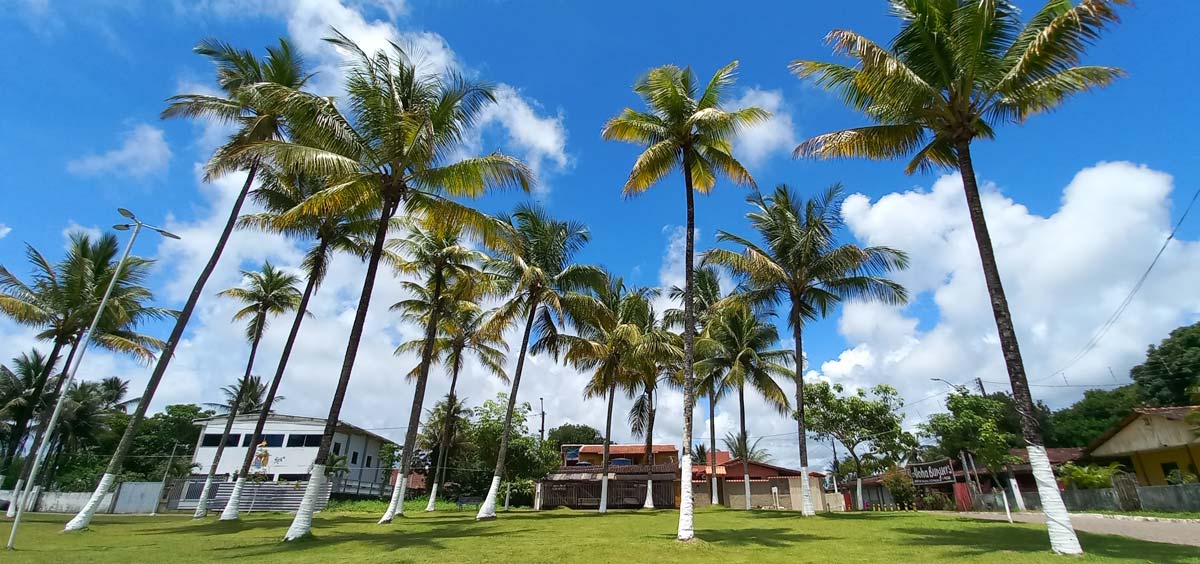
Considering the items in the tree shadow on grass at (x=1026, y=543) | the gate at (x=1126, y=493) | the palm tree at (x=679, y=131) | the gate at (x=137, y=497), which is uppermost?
the palm tree at (x=679, y=131)

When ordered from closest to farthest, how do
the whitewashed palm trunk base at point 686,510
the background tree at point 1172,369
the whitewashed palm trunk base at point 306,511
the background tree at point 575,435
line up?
the whitewashed palm trunk base at point 686,510
the whitewashed palm trunk base at point 306,511
the background tree at point 1172,369
the background tree at point 575,435

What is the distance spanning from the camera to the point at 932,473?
35.3m

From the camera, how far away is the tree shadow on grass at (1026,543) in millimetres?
8320

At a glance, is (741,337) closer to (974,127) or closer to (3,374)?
(974,127)

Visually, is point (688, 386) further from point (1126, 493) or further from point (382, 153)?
point (1126, 493)

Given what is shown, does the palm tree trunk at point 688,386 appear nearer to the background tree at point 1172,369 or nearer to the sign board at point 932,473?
the sign board at point 932,473

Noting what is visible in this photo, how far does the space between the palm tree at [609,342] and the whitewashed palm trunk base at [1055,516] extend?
15.5 meters

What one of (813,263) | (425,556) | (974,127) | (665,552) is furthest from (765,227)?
(425,556)

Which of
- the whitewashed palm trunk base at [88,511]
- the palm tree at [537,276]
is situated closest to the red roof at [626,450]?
the palm tree at [537,276]

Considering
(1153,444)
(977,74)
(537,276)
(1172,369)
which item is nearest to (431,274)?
(537,276)

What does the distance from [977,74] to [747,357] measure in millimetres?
19504

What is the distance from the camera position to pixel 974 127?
469 inches

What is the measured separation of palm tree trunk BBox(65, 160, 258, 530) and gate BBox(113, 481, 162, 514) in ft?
42.1

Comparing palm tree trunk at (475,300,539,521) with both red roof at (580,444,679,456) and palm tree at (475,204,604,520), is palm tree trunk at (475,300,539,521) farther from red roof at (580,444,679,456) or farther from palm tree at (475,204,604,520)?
red roof at (580,444,679,456)
